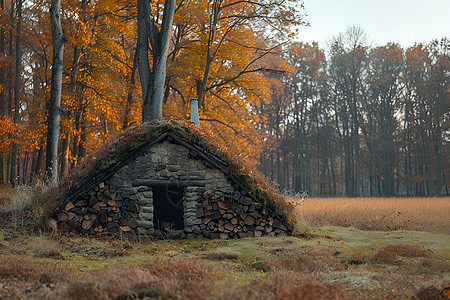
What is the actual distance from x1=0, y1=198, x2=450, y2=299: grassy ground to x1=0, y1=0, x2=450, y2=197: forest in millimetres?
4102

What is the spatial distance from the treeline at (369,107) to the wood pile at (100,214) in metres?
23.6

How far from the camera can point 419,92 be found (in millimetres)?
32125

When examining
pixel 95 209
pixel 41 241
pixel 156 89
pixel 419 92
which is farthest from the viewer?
pixel 419 92

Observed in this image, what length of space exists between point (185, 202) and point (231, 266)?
349 cm

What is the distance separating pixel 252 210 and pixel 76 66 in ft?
38.7

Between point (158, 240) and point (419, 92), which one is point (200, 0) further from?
point (419, 92)

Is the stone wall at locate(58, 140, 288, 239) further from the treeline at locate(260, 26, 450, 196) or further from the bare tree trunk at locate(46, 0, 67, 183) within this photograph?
the treeline at locate(260, 26, 450, 196)

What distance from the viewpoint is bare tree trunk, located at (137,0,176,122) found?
13633 millimetres

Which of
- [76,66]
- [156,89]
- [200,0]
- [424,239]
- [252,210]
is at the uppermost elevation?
[200,0]

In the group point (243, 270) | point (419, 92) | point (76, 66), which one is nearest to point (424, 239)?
point (243, 270)

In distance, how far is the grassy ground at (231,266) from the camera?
167 inches

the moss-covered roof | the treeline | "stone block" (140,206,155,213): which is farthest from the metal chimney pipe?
the treeline

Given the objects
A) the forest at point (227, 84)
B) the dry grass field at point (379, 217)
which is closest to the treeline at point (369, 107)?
the forest at point (227, 84)

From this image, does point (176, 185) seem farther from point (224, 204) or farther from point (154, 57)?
point (154, 57)
